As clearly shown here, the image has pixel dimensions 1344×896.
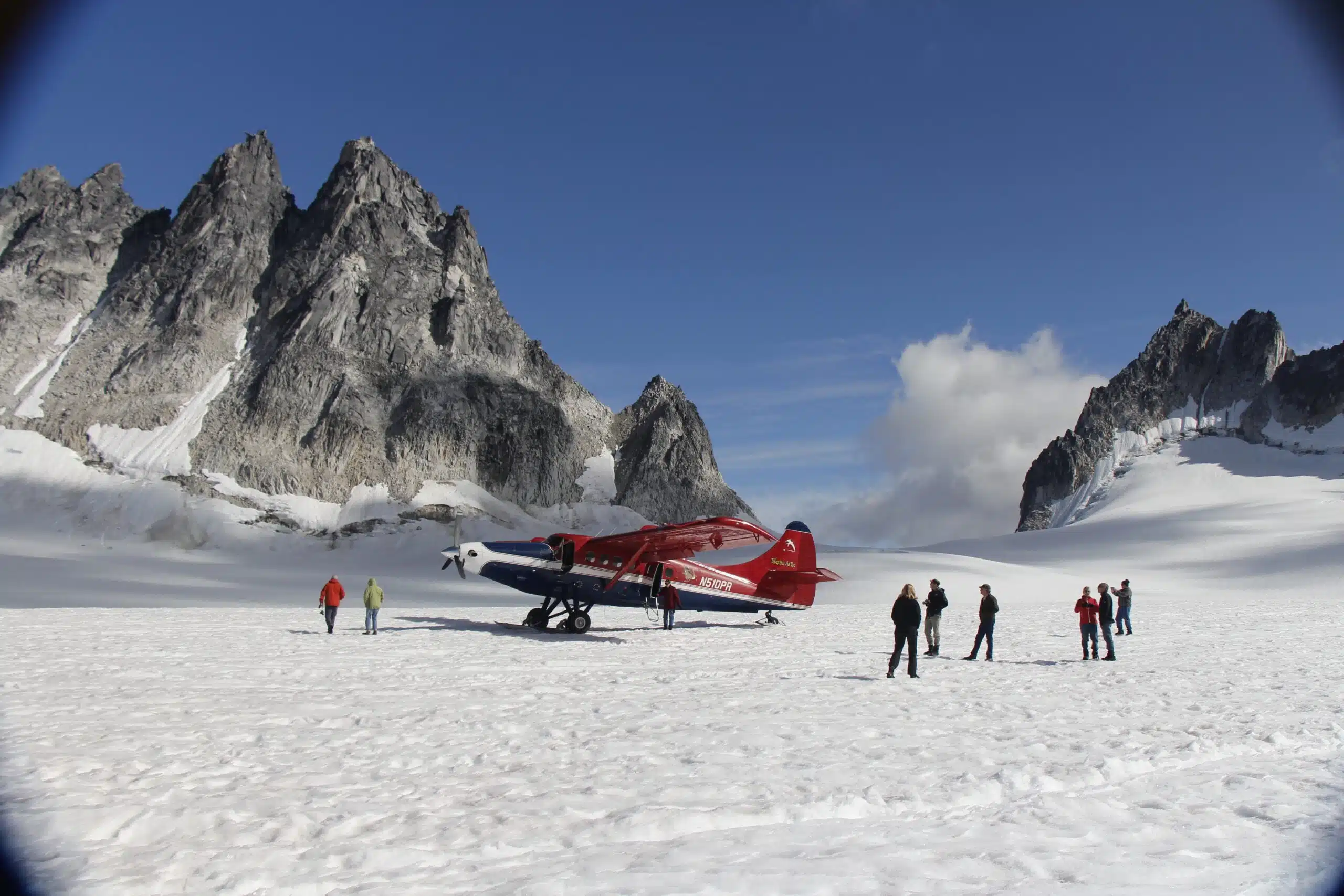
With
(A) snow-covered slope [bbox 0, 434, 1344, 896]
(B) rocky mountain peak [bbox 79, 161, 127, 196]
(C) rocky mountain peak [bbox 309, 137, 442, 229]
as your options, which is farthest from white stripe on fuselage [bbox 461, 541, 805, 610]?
(B) rocky mountain peak [bbox 79, 161, 127, 196]

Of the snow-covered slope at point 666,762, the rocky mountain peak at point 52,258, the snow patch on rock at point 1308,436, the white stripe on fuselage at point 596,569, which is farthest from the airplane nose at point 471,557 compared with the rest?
the snow patch on rock at point 1308,436

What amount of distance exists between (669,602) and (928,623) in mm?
8077

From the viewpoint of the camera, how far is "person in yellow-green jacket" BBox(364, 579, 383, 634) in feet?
66.9

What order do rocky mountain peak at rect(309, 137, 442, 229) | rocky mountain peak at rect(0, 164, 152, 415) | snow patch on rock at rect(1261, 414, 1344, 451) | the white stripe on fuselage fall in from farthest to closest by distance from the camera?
snow patch on rock at rect(1261, 414, 1344, 451) < rocky mountain peak at rect(309, 137, 442, 229) < rocky mountain peak at rect(0, 164, 152, 415) < the white stripe on fuselage

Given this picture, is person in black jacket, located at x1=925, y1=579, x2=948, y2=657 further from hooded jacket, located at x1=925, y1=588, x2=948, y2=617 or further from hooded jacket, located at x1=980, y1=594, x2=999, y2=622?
hooded jacket, located at x1=980, y1=594, x2=999, y2=622

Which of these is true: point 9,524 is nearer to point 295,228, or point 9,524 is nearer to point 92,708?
point 295,228

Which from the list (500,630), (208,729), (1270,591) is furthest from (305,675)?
(1270,591)

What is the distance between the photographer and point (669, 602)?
2255 centimetres

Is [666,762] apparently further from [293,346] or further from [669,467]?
[669,467]

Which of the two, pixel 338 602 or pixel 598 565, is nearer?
pixel 338 602

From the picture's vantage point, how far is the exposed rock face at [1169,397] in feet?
420

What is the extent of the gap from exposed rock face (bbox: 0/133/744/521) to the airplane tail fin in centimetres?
6089

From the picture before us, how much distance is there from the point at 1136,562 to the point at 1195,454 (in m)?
78.2

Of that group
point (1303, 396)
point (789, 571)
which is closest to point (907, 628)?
point (789, 571)
